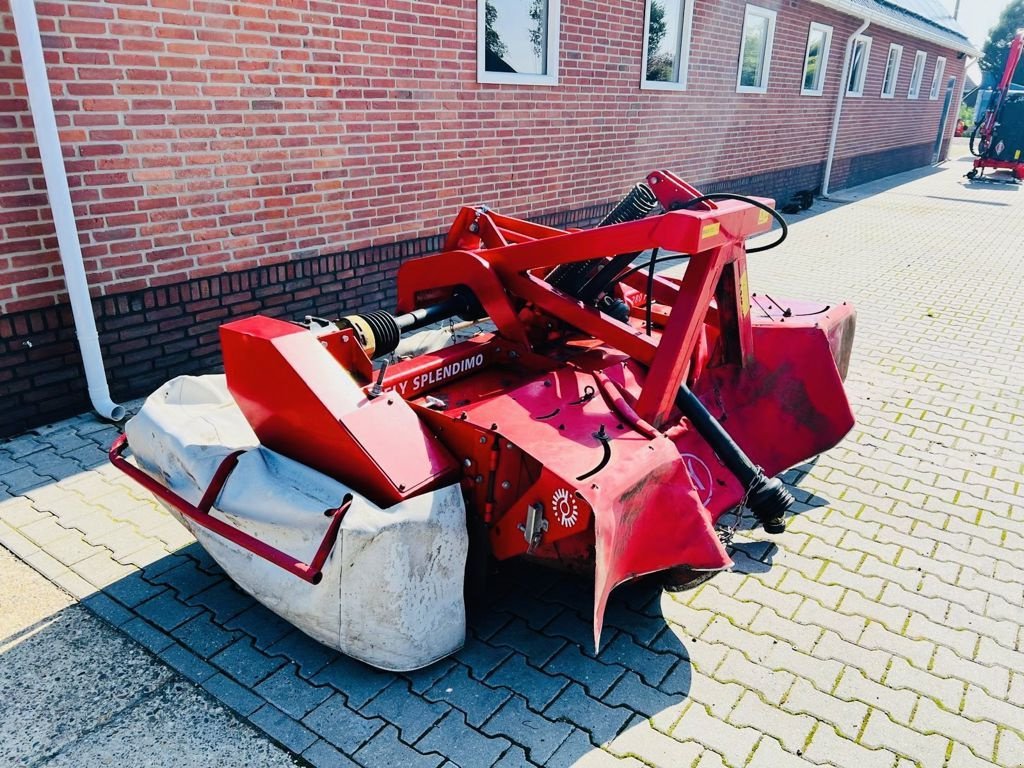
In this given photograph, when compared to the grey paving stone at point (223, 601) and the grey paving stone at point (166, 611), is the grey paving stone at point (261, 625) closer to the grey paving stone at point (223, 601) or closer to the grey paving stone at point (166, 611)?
the grey paving stone at point (223, 601)

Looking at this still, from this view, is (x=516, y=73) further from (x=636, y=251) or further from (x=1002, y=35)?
(x=1002, y=35)

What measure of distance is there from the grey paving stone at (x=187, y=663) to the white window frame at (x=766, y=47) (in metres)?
10.3

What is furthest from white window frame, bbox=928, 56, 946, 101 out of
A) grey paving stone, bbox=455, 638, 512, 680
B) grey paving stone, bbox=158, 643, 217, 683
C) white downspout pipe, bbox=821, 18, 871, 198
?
grey paving stone, bbox=158, 643, 217, 683

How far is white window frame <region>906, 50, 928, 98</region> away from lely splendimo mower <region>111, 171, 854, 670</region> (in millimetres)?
18738

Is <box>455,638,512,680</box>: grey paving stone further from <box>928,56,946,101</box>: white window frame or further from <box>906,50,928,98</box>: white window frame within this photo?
<box>928,56,946,101</box>: white window frame

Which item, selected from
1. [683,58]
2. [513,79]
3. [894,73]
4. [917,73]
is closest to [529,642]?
[513,79]

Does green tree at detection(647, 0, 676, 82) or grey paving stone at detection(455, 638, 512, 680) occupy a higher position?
green tree at detection(647, 0, 676, 82)

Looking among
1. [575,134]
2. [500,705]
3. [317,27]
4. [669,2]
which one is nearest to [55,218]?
[317,27]

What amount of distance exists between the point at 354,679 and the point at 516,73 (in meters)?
5.75

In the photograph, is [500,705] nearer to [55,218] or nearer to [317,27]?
[55,218]

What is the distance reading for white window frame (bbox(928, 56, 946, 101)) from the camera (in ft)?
66.8

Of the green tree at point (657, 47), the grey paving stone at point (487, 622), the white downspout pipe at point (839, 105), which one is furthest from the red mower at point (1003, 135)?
the grey paving stone at point (487, 622)

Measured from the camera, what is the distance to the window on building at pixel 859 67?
588 inches

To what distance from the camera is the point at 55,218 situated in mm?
4039
